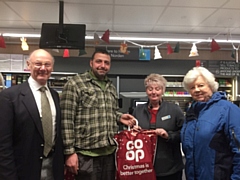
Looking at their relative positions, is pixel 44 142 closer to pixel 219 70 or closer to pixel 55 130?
pixel 55 130

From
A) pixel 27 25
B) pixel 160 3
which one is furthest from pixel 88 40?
pixel 160 3

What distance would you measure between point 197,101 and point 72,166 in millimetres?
1111

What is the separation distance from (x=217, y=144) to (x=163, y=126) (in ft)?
1.91

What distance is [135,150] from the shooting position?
2.23 metres

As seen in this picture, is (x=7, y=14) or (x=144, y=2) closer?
(x=144, y=2)

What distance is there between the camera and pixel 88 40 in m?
6.47

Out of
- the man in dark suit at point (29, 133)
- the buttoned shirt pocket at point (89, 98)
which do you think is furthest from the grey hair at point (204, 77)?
the man in dark suit at point (29, 133)

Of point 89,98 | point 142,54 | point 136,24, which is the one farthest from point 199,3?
point 89,98

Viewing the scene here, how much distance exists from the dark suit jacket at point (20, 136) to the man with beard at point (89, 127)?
0.30 metres

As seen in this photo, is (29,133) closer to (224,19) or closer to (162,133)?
(162,133)

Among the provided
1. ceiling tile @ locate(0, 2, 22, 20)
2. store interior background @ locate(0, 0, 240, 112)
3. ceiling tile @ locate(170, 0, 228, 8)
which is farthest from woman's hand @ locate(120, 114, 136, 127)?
ceiling tile @ locate(0, 2, 22, 20)

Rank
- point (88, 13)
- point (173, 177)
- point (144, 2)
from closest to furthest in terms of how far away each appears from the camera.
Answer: point (173, 177) < point (144, 2) < point (88, 13)

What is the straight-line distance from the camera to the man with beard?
210 cm

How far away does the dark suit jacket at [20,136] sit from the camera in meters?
1.72
